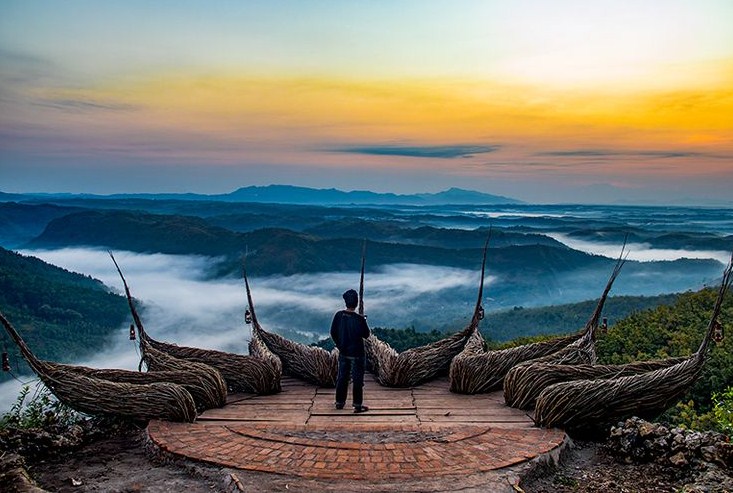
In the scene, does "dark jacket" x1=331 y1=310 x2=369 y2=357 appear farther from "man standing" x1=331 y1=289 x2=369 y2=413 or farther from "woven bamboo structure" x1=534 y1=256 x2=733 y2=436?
"woven bamboo structure" x1=534 y1=256 x2=733 y2=436

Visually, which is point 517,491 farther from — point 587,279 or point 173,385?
point 587,279

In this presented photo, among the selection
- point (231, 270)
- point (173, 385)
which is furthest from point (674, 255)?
point (173, 385)

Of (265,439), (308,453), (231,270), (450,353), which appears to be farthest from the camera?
(231,270)

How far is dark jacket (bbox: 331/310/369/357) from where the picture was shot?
23.0 ft

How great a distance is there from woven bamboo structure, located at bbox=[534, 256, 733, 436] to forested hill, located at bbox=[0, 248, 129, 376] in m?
44.2

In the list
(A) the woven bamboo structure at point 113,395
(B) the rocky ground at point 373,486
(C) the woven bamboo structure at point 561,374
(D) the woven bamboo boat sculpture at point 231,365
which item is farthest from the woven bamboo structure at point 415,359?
(A) the woven bamboo structure at point 113,395

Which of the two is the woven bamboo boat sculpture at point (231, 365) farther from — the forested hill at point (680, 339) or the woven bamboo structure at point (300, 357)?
the forested hill at point (680, 339)

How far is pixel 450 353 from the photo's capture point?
8.77 meters

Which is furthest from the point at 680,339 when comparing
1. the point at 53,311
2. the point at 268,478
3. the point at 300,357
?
the point at 53,311

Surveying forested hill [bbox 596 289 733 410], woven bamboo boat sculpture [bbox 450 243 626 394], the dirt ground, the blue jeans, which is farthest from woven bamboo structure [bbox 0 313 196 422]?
forested hill [bbox 596 289 733 410]

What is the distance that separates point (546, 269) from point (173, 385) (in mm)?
82746

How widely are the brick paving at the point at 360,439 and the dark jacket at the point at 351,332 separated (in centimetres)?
68

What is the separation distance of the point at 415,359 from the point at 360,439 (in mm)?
2909

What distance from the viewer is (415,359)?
324 inches
